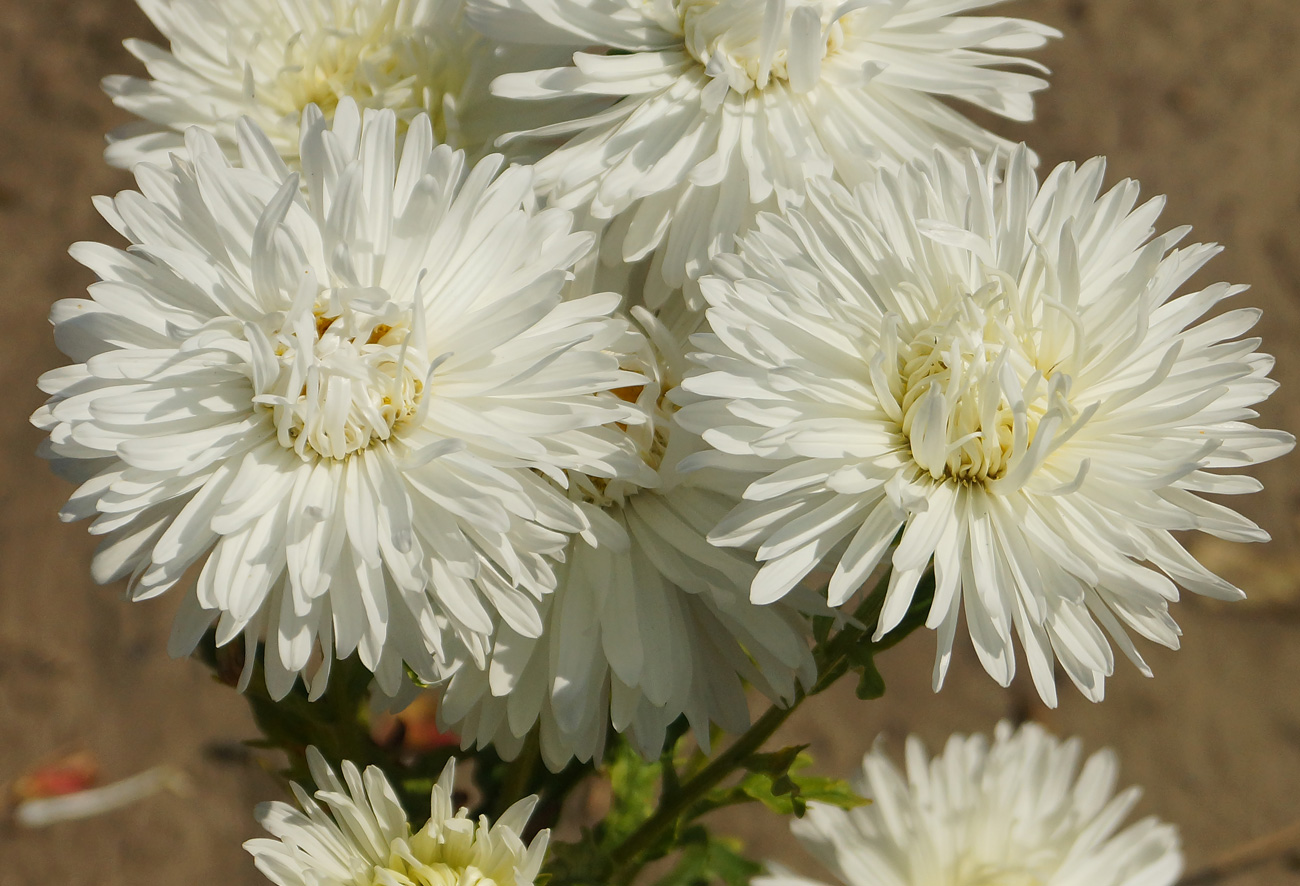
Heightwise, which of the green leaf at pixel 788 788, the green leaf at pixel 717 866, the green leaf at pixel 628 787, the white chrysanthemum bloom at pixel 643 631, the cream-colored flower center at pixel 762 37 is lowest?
the green leaf at pixel 717 866

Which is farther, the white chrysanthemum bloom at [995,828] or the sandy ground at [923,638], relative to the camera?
the sandy ground at [923,638]

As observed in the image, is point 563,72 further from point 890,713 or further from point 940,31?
point 890,713

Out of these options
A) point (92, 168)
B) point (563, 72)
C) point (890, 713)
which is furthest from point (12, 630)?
point (563, 72)

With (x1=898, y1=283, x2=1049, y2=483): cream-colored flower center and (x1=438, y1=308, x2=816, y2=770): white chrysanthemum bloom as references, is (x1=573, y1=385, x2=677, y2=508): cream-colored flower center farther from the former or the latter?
(x1=898, y1=283, x2=1049, y2=483): cream-colored flower center

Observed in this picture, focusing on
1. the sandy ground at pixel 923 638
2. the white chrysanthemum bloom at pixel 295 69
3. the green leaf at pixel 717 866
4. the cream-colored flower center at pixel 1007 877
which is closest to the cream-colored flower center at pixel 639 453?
the white chrysanthemum bloom at pixel 295 69

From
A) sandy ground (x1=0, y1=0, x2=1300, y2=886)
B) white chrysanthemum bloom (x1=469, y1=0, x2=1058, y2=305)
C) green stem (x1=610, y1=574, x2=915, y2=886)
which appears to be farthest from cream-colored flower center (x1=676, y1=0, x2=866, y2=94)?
sandy ground (x1=0, y1=0, x2=1300, y2=886)

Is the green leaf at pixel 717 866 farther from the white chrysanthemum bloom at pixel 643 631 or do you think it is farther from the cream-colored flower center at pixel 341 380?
the cream-colored flower center at pixel 341 380

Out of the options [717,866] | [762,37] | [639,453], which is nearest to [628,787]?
[717,866]
